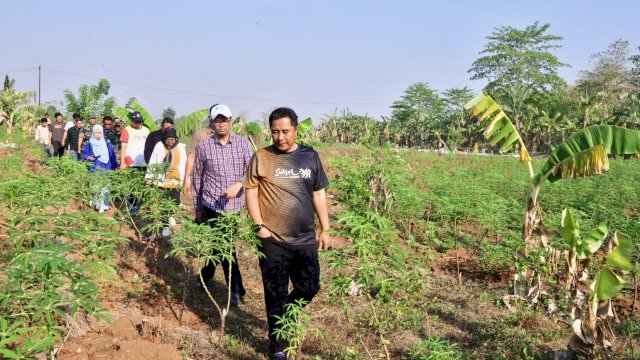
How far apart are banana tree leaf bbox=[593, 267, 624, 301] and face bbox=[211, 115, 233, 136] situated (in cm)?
A: 338

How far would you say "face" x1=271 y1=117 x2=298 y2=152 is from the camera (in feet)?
11.6

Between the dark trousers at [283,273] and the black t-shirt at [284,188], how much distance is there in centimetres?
8

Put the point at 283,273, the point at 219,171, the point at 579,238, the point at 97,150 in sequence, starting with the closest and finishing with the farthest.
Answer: the point at 283,273
the point at 579,238
the point at 219,171
the point at 97,150

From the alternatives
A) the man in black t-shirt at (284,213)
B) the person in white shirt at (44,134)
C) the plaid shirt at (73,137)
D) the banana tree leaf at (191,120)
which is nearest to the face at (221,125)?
the man in black t-shirt at (284,213)

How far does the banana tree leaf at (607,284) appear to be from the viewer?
395 cm

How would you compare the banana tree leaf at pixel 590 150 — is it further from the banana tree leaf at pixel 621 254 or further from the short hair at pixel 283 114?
the short hair at pixel 283 114

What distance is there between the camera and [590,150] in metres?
5.38

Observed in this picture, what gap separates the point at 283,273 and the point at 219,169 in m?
1.49

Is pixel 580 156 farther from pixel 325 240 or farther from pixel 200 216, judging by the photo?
pixel 200 216

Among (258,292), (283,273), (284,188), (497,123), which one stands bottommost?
(258,292)

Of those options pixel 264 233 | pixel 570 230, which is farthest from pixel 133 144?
pixel 570 230

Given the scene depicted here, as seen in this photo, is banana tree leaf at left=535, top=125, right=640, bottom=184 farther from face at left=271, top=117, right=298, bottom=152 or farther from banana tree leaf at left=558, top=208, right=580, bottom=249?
face at left=271, top=117, right=298, bottom=152

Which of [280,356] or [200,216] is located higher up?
[200,216]

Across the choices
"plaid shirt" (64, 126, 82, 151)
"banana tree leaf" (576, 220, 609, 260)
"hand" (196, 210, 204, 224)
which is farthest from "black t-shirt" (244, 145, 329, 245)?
"plaid shirt" (64, 126, 82, 151)
